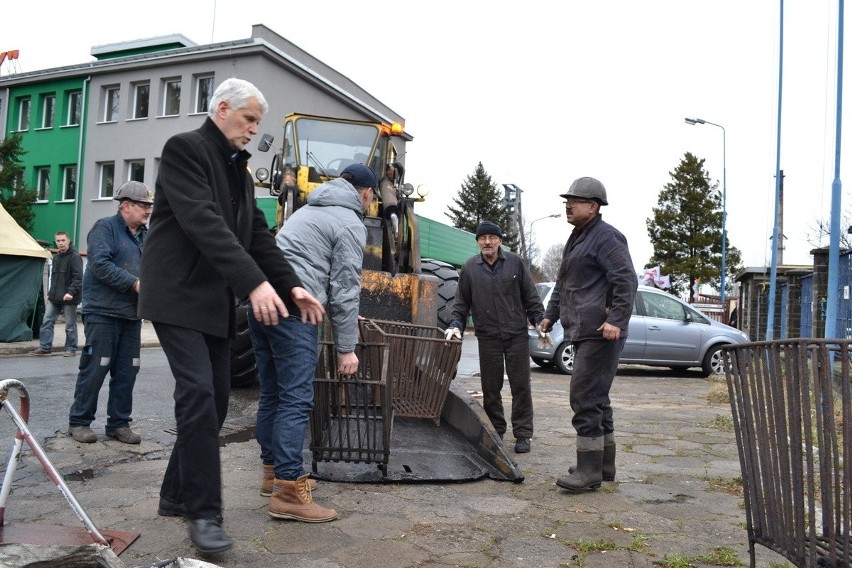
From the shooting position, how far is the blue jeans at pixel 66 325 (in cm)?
1370

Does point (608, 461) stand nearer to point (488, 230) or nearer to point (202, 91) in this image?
point (488, 230)

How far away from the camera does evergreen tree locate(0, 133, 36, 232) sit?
28.0 meters

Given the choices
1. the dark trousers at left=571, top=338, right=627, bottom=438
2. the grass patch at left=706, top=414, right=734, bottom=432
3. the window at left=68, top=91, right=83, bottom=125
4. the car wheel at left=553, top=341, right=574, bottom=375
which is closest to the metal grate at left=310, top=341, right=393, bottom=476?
the dark trousers at left=571, top=338, right=627, bottom=438

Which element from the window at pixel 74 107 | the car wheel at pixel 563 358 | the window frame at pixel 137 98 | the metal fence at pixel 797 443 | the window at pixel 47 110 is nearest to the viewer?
the metal fence at pixel 797 443

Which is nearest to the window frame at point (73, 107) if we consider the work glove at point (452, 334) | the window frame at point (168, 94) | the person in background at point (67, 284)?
the window frame at point (168, 94)

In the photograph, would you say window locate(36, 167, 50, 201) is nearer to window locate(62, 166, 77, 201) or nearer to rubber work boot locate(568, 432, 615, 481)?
window locate(62, 166, 77, 201)

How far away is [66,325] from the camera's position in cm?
1375

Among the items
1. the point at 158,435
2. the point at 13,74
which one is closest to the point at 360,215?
the point at 158,435

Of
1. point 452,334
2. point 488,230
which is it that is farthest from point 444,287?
point 452,334

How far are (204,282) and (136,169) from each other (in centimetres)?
3276

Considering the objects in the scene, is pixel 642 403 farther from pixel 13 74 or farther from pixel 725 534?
pixel 13 74

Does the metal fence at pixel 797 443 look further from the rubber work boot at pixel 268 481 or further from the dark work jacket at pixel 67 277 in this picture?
the dark work jacket at pixel 67 277

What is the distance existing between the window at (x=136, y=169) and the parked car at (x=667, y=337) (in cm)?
2352

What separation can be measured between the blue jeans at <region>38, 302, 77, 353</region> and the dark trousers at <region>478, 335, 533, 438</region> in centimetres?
906
